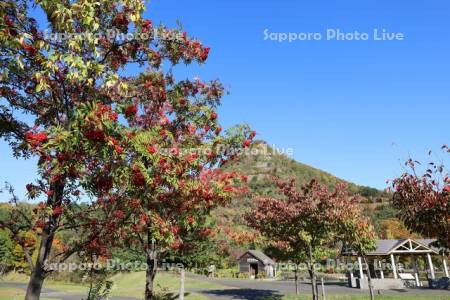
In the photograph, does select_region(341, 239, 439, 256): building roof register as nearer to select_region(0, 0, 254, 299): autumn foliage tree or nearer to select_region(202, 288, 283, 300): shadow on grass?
select_region(202, 288, 283, 300): shadow on grass

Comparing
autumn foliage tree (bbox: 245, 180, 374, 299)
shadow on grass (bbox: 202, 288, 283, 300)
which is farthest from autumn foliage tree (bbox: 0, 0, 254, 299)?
shadow on grass (bbox: 202, 288, 283, 300)

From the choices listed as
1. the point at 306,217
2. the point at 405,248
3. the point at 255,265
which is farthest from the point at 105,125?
the point at 255,265

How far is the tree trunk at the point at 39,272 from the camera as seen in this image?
6.62 metres

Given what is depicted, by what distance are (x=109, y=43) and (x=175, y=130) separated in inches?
170

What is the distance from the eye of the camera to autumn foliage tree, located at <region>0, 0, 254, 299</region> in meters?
4.84

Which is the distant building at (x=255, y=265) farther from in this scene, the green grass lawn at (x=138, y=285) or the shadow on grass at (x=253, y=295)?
the shadow on grass at (x=253, y=295)

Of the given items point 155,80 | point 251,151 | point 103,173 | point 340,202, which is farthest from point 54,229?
point 340,202

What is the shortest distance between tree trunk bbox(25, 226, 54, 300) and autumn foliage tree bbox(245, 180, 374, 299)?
507 inches

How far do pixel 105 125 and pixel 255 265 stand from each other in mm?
61493

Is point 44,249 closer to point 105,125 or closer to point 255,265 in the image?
point 105,125

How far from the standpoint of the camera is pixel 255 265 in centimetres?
6259

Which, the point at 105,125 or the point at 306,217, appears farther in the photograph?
the point at 306,217

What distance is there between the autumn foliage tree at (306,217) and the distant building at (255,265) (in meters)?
41.2

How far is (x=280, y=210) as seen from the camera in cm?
2002
